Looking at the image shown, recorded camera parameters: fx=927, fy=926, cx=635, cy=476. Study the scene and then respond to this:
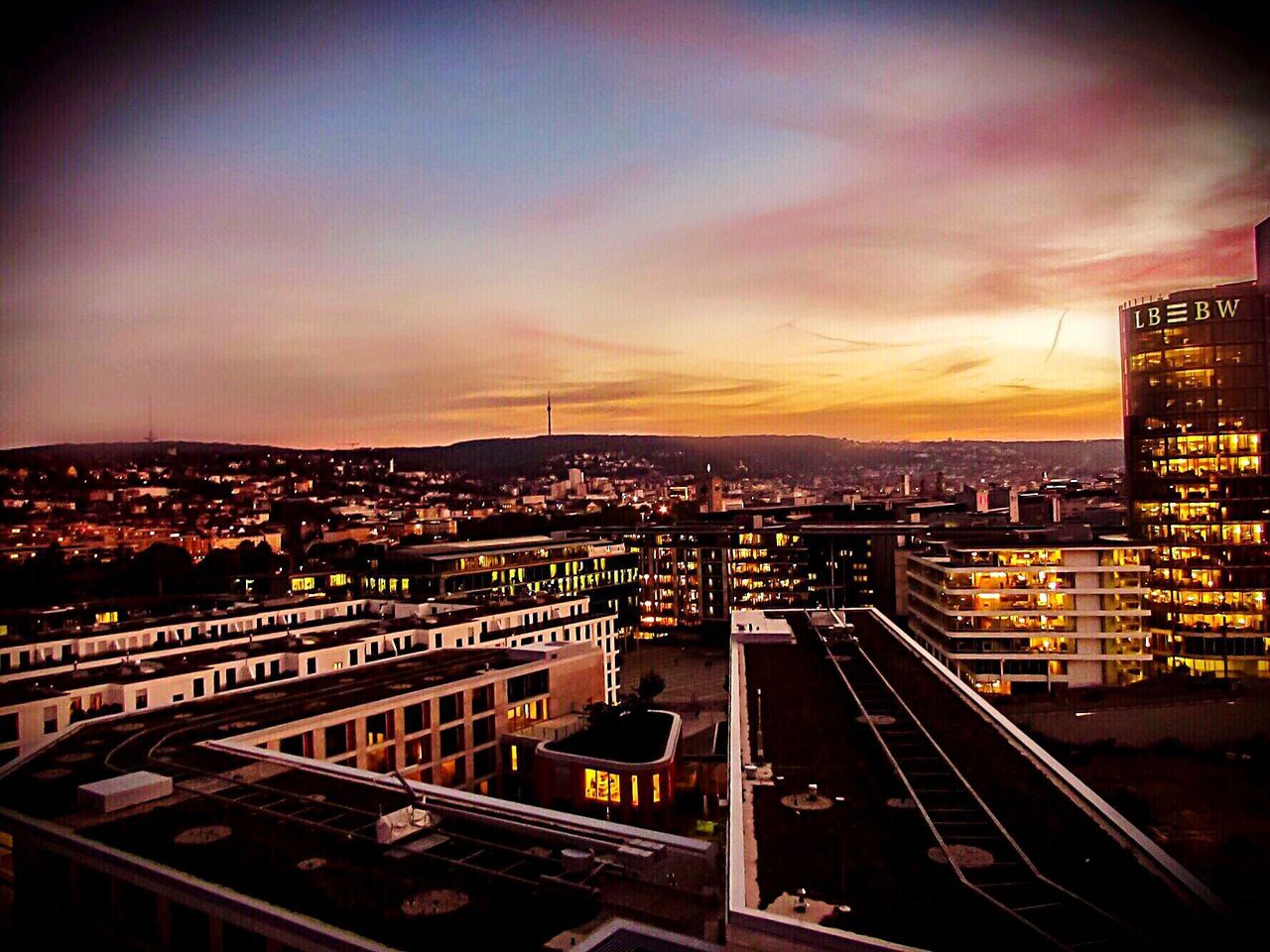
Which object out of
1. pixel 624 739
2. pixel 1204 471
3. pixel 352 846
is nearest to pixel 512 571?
pixel 624 739

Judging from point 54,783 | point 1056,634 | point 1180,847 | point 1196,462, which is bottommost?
point 1180,847

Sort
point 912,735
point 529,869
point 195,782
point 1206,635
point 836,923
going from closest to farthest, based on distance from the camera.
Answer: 1. point 836,923
2. point 529,869
3. point 195,782
4. point 912,735
5. point 1206,635

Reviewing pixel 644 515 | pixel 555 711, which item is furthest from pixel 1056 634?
pixel 644 515

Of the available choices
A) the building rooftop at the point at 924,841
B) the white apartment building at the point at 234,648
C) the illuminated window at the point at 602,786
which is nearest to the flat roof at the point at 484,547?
the white apartment building at the point at 234,648

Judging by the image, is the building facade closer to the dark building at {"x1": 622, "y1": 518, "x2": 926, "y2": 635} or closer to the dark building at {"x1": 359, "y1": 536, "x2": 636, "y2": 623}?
Answer: the dark building at {"x1": 622, "y1": 518, "x2": 926, "y2": 635}

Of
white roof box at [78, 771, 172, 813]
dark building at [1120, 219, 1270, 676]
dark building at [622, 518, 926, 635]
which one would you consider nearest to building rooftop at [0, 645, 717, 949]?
white roof box at [78, 771, 172, 813]

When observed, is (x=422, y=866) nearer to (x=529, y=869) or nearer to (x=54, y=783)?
(x=529, y=869)

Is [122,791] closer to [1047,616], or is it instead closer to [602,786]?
[602,786]
